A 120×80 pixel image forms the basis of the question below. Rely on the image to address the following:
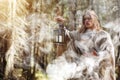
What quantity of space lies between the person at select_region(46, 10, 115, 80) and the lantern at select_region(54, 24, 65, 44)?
5.4 inches

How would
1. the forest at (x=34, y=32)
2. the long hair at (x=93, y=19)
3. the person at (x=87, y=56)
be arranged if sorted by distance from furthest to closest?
the long hair at (x=93, y=19), the person at (x=87, y=56), the forest at (x=34, y=32)

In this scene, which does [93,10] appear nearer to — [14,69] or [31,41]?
[31,41]

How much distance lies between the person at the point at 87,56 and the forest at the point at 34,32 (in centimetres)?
14

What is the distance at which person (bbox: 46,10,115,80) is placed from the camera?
829 centimetres

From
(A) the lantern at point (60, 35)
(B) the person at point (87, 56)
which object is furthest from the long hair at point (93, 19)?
(A) the lantern at point (60, 35)

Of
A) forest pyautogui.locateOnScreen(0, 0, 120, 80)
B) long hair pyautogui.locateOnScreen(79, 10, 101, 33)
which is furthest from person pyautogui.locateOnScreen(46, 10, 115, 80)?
forest pyautogui.locateOnScreen(0, 0, 120, 80)

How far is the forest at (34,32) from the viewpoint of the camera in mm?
8133

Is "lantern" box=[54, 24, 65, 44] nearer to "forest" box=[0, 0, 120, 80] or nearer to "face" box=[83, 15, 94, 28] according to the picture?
"forest" box=[0, 0, 120, 80]

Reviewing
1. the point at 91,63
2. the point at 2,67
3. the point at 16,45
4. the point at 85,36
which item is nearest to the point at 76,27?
the point at 85,36

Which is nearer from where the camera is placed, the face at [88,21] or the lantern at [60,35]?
the lantern at [60,35]

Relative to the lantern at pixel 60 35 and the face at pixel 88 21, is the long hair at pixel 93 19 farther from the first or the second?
the lantern at pixel 60 35

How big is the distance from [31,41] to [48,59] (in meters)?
0.66

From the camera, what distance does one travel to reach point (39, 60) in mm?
8227

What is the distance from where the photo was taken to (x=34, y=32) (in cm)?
827
